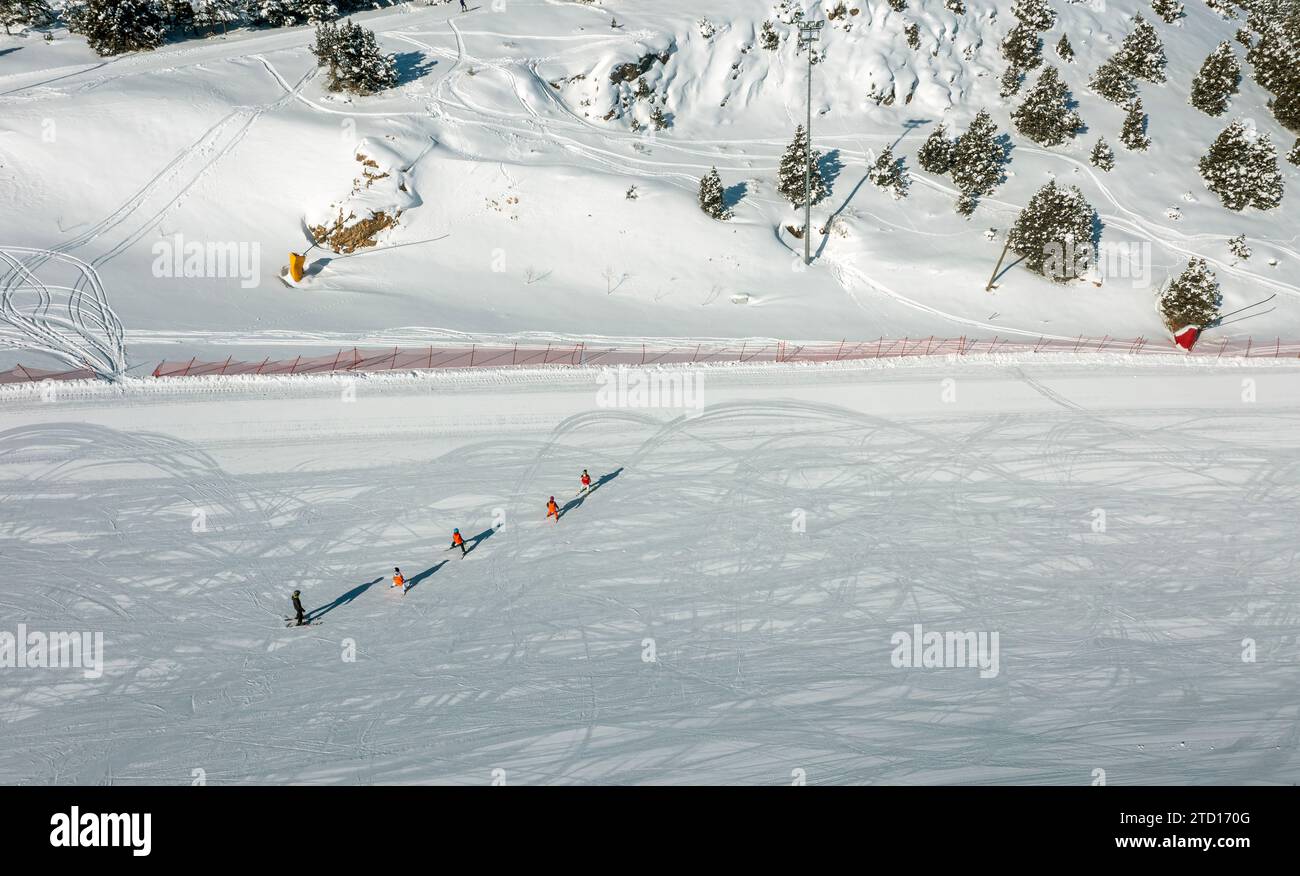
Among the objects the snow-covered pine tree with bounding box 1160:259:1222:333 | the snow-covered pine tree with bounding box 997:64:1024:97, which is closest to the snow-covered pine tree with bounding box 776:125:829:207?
the snow-covered pine tree with bounding box 997:64:1024:97

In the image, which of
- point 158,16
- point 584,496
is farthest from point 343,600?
point 158,16

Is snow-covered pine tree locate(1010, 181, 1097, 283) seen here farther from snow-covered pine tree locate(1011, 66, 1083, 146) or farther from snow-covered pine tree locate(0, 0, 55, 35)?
snow-covered pine tree locate(0, 0, 55, 35)

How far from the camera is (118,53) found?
31.0 metres

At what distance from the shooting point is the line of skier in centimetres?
1555

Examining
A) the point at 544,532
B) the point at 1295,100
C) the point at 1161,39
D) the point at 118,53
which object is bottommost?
the point at 544,532

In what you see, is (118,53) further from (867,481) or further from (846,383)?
(867,481)

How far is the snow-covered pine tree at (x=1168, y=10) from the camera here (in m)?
40.5

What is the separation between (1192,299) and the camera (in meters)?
25.1

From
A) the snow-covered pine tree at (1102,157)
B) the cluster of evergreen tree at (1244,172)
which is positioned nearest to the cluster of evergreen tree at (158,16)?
the snow-covered pine tree at (1102,157)

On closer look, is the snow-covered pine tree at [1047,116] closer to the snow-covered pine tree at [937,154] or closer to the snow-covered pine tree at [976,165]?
the snow-covered pine tree at [976,165]

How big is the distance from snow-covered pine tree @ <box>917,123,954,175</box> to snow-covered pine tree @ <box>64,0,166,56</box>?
125 ft
